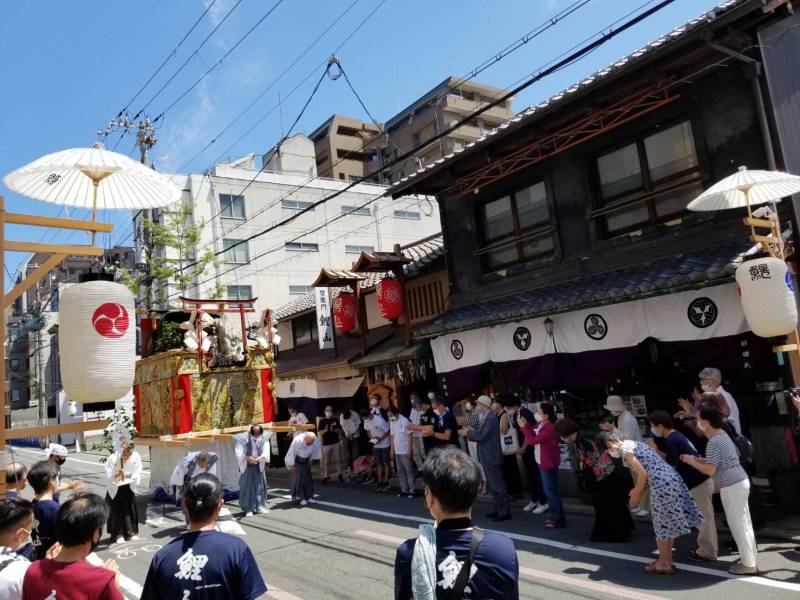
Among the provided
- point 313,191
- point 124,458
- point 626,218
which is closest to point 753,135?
point 626,218

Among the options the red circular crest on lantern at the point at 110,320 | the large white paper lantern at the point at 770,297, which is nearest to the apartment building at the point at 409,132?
the large white paper lantern at the point at 770,297

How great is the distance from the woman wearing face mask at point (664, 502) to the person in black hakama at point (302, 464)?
25.9 feet

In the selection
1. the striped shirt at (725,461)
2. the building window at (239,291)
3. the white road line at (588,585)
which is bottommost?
the white road line at (588,585)

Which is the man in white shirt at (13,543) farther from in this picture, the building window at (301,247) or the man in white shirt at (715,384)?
the building window at (301,247)

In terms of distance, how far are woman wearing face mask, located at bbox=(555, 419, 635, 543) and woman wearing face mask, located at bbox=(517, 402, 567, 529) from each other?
828 millimetres

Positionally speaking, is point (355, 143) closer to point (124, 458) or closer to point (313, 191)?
point (313, 191)

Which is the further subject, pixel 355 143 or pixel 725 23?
pixel 355 143

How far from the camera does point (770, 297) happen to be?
7.45 meters

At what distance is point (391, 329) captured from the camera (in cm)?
1714

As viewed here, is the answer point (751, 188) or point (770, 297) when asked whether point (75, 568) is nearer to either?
point (770, 297)

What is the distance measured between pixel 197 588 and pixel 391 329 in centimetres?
1397

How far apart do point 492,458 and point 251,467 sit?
17.8ft

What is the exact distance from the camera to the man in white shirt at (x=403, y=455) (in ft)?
42.7

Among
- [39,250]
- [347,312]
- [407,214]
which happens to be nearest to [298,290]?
[407,214]
